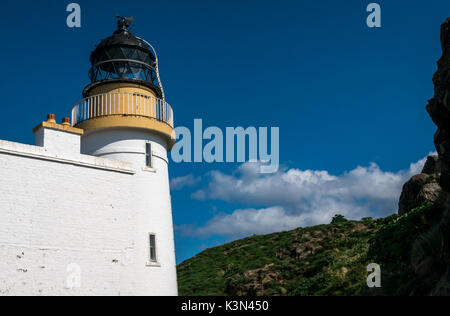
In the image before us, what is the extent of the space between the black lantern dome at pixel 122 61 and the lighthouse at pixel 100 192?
0.04m

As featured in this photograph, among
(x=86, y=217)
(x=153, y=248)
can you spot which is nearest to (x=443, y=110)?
(x=153, y=248)

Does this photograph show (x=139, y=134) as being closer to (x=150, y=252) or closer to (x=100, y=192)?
(x=100, y=192)

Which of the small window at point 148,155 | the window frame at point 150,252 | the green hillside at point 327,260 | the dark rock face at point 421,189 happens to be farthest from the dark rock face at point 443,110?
the small window at point 148,155

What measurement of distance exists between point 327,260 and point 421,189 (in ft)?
24.6

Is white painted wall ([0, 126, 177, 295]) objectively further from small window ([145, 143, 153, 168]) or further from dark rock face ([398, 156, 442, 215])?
dark rock face ([398, 156, 442, 215])

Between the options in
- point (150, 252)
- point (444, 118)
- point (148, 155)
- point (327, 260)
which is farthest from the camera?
point (327, 260)

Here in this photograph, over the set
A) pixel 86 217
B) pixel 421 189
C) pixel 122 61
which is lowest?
pixel 86 217

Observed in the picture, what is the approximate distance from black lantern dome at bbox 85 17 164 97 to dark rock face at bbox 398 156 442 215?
10.7 m

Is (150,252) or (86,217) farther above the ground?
(86,217)

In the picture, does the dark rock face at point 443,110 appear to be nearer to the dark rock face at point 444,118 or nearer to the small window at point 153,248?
the dark rock face at point 444,118

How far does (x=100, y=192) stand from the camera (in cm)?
1786

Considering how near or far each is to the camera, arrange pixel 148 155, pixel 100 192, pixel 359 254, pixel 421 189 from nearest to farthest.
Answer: pixel 100 192
pixel 421 189
pixel 148 155
pixel 359 254

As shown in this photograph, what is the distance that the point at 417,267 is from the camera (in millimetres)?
12836
